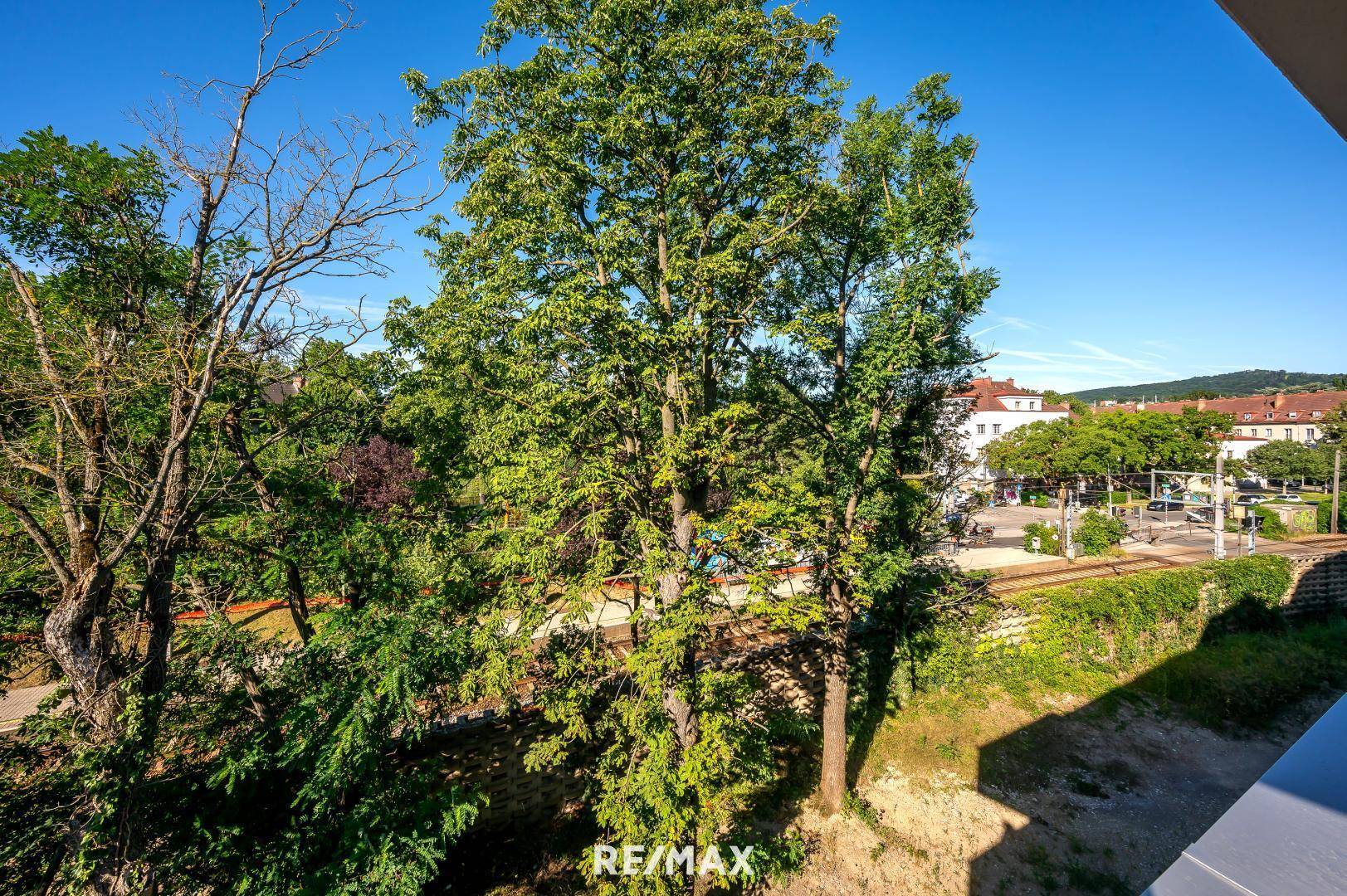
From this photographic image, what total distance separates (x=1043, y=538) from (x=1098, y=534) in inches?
119

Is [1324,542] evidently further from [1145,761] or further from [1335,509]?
[1145,761]

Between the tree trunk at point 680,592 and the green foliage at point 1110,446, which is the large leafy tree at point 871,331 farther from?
the green foliage at point 1110,446

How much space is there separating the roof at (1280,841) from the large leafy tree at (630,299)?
187 inches

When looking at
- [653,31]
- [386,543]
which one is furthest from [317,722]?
[653,31]

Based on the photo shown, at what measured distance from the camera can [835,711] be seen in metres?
9.11

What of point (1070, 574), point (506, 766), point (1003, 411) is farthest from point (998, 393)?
point (506, 766)

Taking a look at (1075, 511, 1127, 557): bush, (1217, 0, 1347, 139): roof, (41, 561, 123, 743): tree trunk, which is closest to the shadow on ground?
(1075, 511, 1127, 557): bush

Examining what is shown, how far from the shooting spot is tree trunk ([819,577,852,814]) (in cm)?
905

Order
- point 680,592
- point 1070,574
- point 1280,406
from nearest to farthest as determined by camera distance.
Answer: point 680,592
point 1070,574
point 1280,406

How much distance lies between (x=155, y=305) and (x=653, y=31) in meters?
6.95

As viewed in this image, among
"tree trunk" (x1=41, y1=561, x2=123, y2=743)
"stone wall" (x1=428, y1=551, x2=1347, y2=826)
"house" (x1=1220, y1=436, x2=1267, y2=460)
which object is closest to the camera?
"tree trunk" (x1=41, y1=561, x2=123, y2=743)

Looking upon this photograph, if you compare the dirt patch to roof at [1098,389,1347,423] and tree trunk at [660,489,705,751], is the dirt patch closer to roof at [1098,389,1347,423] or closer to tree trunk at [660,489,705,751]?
tree trunk at [660,489,705,751]

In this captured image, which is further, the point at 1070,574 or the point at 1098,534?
the point at 1098,534

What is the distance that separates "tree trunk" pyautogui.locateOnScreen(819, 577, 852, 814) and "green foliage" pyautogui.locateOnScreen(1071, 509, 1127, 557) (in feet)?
58.7
